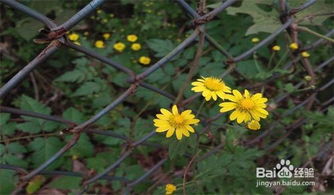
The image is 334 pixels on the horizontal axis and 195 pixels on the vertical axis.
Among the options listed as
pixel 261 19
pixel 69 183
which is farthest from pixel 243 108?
pixel 69 183

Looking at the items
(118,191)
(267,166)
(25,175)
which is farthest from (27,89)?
(267,166)

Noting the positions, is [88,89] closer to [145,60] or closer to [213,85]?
[145,60]

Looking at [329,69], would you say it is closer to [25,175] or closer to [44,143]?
[44,143]

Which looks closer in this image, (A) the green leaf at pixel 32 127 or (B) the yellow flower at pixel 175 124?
(B) the yellow flower at pixel 175 124

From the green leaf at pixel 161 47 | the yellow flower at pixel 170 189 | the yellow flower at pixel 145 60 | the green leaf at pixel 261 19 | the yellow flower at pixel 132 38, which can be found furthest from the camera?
the yellow flower at pixel 132 38

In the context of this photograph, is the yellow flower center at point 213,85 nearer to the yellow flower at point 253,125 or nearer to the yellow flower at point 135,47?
the yellow flower at point 253,125

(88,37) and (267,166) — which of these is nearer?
(267,166)

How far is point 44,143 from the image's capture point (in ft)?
4.87

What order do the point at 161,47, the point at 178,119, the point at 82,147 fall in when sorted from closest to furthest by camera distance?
the point at 178,119, the point at 82,147, the point at 161,47

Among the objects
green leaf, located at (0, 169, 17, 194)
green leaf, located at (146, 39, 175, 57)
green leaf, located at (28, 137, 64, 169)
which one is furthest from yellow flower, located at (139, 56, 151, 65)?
green leaf, located at (0, 169, 17, 194)

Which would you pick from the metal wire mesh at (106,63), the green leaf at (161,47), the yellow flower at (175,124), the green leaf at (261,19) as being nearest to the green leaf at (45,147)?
the metal wire mesh at (106,63)

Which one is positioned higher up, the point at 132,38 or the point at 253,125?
the point at 132,38

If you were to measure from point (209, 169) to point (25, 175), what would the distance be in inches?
24.9

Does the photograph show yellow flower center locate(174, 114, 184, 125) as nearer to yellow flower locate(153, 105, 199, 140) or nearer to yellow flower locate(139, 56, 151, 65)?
yellow flower locate(153, 105, 199, 140)
